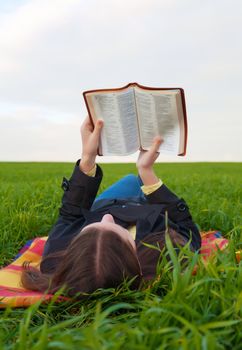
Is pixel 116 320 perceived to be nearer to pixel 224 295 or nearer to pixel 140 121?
pixel 224 295

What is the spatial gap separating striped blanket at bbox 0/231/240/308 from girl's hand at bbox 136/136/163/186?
0.60 m

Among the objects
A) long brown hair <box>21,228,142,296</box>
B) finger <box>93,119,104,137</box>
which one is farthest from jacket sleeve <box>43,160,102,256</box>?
long brown hair <box>21,228,142,296</box>

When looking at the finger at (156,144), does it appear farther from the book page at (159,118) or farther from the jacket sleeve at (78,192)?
the jacket sleeve at (78,192)

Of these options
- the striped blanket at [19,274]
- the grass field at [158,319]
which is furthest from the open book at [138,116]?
the grass field at [158,319]

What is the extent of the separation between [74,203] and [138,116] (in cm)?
90

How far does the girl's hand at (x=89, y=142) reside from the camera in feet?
11.3

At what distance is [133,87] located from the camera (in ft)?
10.5

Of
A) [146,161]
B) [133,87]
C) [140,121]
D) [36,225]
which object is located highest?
[133,87]

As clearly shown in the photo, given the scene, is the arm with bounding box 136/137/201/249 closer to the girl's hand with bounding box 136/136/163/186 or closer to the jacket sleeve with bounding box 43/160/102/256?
the girl's hand with bounding box 136/136/163/186

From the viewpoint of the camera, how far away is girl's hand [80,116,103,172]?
136 inches

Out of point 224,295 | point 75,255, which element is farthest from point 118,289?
point 224,295

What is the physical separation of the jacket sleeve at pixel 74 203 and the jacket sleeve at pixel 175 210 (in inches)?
16.7

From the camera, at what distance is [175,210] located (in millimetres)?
3680

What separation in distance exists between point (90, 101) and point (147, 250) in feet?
3.43
